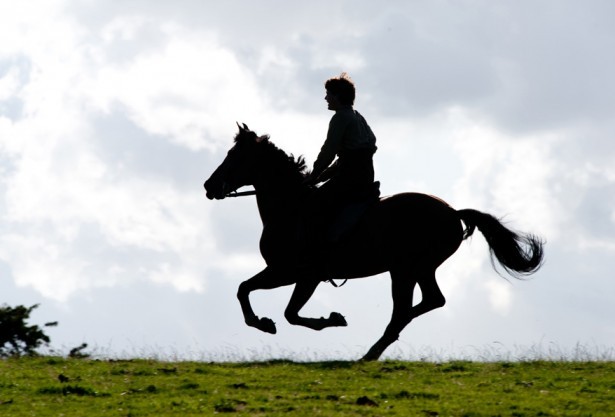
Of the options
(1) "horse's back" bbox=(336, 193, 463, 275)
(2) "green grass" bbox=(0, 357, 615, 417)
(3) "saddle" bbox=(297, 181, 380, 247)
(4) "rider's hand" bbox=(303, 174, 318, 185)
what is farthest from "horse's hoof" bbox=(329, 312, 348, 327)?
(4) "rider's hand" bbox=(303, 174, 318, 185)

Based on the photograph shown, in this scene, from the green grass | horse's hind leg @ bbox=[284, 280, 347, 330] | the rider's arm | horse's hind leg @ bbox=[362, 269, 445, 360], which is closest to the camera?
the green grass

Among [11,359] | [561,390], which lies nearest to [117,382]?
[11,359]

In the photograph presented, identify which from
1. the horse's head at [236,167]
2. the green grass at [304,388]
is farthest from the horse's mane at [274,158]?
the green grass at [304,388]

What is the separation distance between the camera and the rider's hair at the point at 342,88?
59.7 ft

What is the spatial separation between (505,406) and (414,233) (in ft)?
13.8

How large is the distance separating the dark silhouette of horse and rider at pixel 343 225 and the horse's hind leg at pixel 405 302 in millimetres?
15

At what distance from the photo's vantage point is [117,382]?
1606cm

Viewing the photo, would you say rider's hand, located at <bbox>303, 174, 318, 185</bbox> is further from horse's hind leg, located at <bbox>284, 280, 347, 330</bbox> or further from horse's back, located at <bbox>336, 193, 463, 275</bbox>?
horse's hind leg, located at <bbox>284, 280, 347, 330</bbox>

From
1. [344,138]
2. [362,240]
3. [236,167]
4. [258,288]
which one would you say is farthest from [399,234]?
[236,167]

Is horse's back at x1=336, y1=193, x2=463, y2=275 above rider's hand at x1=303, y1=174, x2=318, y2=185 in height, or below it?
below

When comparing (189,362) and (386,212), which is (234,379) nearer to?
(189,362)

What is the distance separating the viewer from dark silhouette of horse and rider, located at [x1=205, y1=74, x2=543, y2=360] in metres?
18.1

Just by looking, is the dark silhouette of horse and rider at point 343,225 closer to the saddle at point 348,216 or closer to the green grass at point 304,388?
the saddle at point 348,216

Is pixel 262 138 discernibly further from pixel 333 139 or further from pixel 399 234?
pixel 399 234
